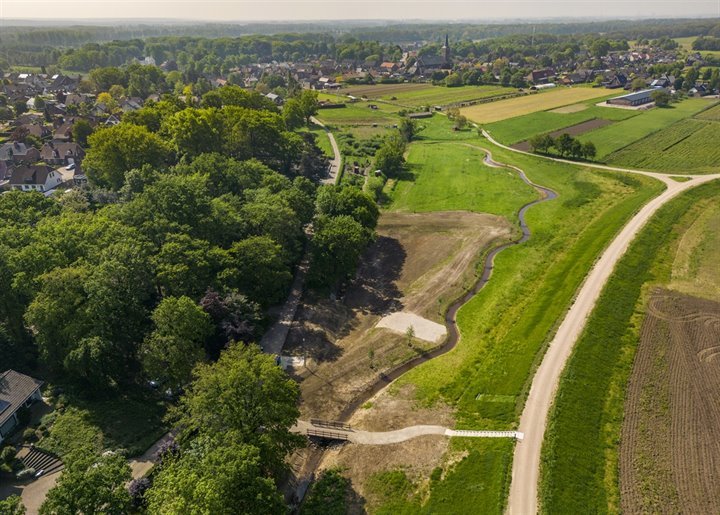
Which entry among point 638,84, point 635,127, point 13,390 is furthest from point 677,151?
point 13,390

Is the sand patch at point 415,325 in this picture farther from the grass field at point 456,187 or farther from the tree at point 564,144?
the tree at point 564,144

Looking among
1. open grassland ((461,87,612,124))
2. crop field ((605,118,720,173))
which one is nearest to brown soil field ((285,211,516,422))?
crop field ((605,118,720,173))

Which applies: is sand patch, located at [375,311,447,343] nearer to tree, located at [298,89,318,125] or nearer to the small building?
the small building

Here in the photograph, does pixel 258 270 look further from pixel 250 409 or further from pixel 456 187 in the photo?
pixel 456 187

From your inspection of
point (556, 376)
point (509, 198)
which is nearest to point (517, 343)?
point (556, 376)

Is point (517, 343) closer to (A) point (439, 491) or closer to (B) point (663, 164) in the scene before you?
(A) point (439, 491)

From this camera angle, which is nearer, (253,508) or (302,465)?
(253,508)
